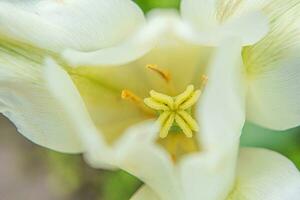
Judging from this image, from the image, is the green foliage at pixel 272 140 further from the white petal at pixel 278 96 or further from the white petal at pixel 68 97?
the white petal at pixel 68 97

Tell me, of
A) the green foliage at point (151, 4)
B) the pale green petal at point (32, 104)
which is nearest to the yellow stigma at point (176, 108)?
the pale green petal at point (32, 104)

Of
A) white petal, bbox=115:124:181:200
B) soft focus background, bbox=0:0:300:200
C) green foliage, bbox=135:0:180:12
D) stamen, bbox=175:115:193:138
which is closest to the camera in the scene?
white petal, bbox=115:124:181:200

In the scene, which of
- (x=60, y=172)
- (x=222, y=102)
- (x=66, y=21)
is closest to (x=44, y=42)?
(x=66, y=21)

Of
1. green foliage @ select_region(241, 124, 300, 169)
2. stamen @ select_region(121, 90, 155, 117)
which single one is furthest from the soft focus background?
stamen @ select_region(121, 90, 155, 117)

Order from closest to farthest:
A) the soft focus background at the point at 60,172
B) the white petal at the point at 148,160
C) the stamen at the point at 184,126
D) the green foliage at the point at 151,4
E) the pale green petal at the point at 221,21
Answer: the white petal at the point at 148,160 < the pale green petal at the point at 221,21 < the stamen at the point at 184,126 < the green foliage at the point at 151,4 < the soft focus background at the point at 60,172

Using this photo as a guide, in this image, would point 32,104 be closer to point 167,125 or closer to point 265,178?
point 167,125

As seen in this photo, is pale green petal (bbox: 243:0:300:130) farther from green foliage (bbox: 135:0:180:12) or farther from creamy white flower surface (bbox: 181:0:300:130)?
green foliage (bbox: 135:0:180:12)

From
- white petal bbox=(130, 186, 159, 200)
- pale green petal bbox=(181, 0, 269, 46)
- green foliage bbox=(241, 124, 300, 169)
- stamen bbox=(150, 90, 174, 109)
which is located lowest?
green foliage bbox=(241, 124, 300, 169)
